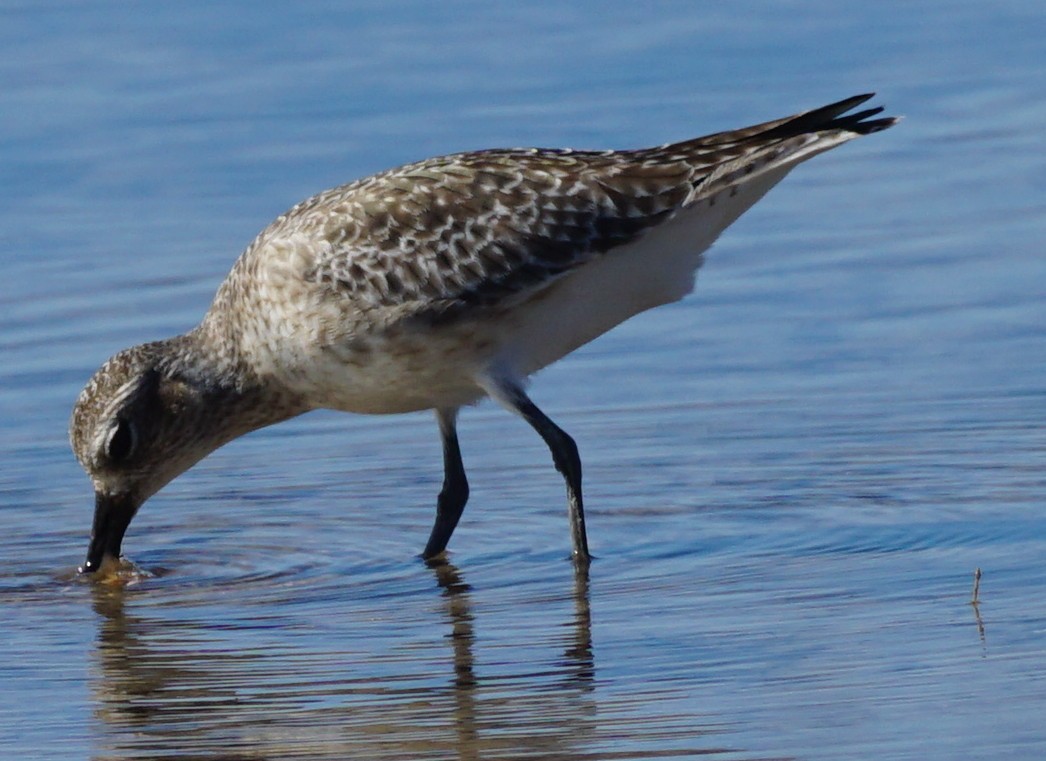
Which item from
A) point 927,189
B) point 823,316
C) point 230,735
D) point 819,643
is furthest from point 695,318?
point 230,735

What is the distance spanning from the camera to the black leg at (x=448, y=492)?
10.3 meters

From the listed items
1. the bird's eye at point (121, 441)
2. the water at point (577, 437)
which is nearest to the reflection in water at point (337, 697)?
the water at point (577, 437)

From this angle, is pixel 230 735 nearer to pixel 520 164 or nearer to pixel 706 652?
pixel 706 652

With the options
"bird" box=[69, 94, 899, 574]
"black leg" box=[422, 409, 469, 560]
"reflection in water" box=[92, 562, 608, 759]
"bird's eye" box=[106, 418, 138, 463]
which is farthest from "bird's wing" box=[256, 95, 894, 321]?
"reflection in water" box=[92, 562, 608, 759]

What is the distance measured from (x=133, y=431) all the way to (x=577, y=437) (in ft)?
6.89

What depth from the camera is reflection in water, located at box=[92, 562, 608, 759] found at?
7.55 m

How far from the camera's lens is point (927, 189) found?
14.9 metres

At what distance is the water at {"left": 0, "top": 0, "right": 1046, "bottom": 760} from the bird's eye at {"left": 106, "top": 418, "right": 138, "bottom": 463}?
15.2 inches

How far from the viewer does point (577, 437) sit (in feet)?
38.1

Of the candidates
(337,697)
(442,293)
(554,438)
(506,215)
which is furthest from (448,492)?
(337,697)

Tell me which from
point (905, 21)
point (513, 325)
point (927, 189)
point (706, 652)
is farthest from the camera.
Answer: point (905, 21)

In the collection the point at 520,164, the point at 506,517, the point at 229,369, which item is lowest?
the point at 506,517

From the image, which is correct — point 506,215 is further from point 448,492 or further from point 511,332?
point 448,492

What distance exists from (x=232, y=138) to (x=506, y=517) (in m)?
5.92
